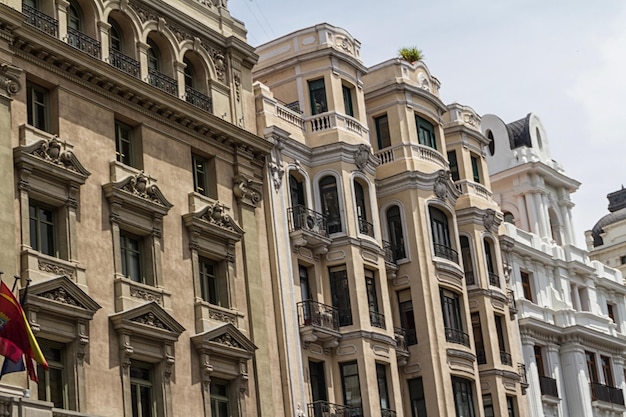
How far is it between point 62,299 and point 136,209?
4945 mm

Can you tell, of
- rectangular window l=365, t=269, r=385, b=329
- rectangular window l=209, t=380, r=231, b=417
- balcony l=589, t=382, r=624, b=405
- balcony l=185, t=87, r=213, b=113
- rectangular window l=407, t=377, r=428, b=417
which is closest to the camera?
rectangular window l=209, t=380, r=231, b=417

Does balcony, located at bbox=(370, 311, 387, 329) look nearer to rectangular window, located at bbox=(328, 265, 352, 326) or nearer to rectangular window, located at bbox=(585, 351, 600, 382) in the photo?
rectangular window, located at bbox=(328, 265, 352, 326)

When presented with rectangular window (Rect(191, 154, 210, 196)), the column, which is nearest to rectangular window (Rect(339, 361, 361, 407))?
rectangular window (Rect(191, 154, 210, 196))

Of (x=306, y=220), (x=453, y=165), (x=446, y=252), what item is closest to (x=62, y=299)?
(x=306, y=220)

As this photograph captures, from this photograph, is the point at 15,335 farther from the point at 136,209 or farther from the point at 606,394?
the point at 606,394

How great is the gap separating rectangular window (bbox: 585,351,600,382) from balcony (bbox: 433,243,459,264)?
15068mm

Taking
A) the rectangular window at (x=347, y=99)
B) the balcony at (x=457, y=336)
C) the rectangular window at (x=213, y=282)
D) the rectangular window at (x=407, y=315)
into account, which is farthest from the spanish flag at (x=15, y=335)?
the balcony at (x=457, y=336)

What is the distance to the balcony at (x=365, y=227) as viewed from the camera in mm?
48156

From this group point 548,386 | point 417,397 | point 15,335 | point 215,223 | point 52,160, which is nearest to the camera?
point 15,335

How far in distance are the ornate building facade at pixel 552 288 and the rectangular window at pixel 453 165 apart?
13.0 feet

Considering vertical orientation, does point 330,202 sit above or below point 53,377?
above

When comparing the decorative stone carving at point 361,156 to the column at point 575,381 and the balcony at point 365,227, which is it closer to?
the balcony at point 365,227

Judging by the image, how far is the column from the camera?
61281 mm

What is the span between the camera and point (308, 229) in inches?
1816
